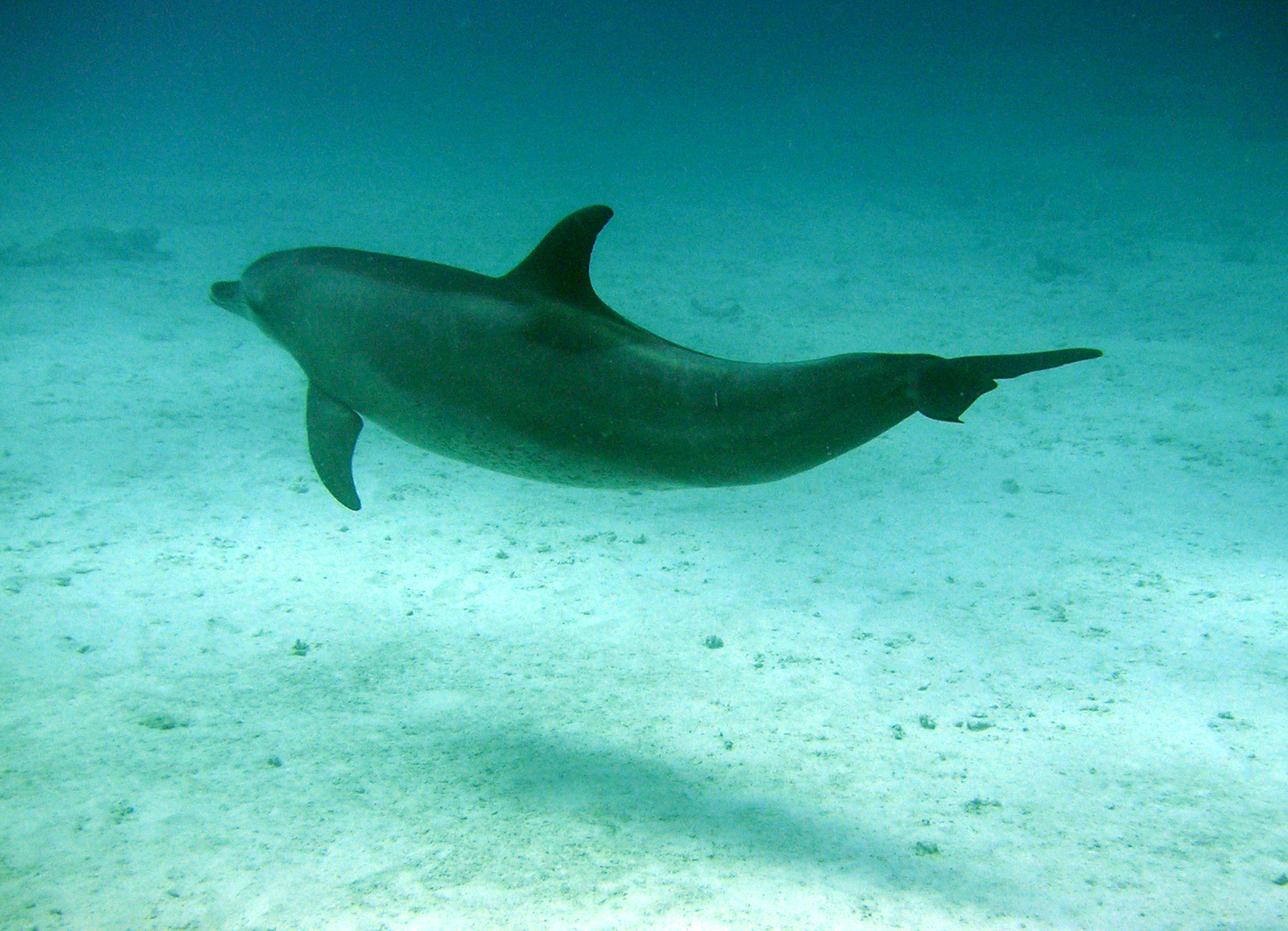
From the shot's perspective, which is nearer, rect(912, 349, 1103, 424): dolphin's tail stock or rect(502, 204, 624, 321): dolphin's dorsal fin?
rect(912, 349, 1103, 424): dolphin's tail stock

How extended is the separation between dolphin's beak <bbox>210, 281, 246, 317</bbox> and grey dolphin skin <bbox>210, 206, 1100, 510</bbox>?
1.00 metres

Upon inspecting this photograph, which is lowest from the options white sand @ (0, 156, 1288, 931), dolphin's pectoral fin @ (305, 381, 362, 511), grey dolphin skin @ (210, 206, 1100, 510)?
white sand @ (0, 156, 1288, 931)

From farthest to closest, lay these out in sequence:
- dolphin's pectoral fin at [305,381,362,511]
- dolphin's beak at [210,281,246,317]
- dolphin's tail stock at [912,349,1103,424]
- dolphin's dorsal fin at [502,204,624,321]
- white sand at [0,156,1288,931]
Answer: dolphin's beak at [210,281,246,317] → dolphin's pectoral fin at [305,381,362,511] → dolphin's dorsal fin at [502,204,624,321] → white sand at [0,156,1288,931] → dolphin's tail stock at [912,349,1103,424]

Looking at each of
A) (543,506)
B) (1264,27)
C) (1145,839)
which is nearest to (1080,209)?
(1264,27)

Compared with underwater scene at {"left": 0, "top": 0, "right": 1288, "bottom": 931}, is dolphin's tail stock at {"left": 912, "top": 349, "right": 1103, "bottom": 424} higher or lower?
higher

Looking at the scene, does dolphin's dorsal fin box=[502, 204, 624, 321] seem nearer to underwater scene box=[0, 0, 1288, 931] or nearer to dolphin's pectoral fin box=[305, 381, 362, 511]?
underwater scene box=[0, 0, 1288, 931]

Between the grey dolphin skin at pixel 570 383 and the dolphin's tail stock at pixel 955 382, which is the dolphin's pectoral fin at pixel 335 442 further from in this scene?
the dolphin's tail stock at pixel 955 382

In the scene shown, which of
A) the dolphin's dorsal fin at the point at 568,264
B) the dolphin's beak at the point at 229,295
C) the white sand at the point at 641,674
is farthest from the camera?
the dolphin's beak at the point at 229,295

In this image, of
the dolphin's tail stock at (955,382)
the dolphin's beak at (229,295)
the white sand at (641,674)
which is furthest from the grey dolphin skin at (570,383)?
the white sand at (641,674)

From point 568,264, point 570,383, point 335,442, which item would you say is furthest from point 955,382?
point 335,442

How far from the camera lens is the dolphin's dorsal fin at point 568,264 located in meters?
3.30

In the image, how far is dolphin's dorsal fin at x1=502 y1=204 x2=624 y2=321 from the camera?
130 inches

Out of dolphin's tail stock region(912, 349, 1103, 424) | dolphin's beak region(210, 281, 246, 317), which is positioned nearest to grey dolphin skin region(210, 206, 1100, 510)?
dolphin's tail stock region(912, 349, 1103, 424)

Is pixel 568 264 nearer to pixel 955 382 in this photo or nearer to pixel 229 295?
pixel 955 382
